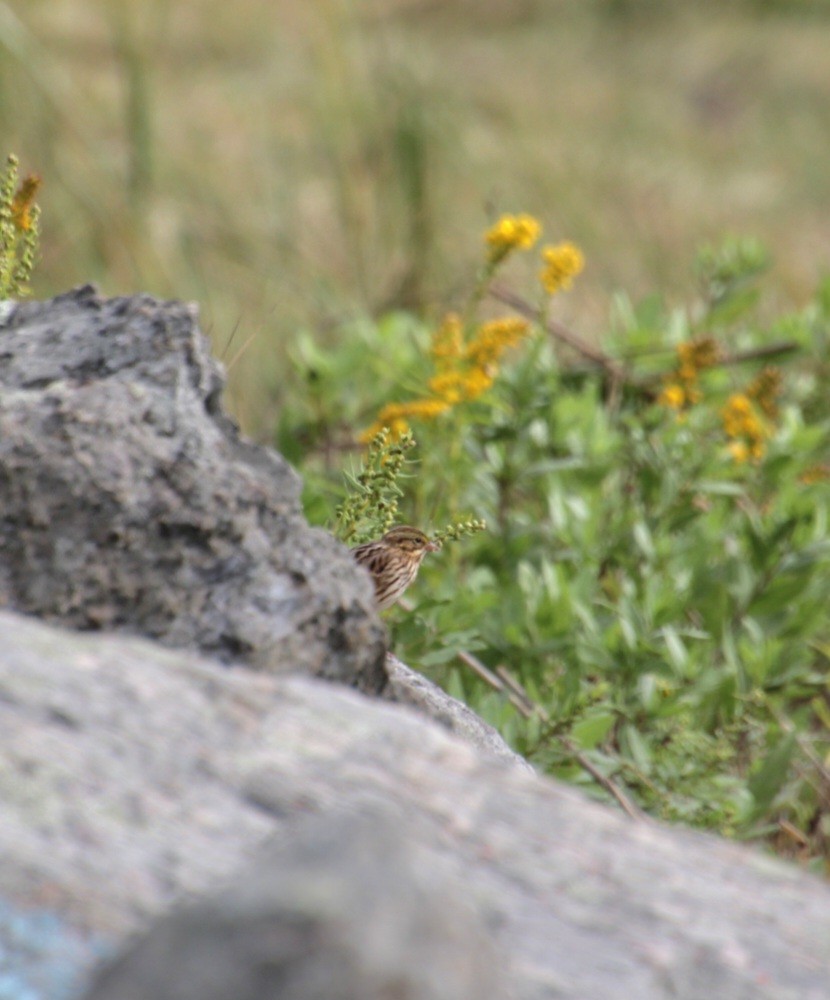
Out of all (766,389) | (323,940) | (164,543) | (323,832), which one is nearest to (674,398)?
(766,389)

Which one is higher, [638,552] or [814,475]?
[814,475]

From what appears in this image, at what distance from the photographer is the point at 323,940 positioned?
0.94 metres

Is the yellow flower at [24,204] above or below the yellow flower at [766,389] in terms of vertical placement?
below

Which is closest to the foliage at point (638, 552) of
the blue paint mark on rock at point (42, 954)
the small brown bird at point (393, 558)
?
the small brown bird at point (393, 558)

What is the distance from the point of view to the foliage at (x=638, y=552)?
2531mm

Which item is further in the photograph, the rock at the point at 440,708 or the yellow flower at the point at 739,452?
the yellow flower at the point at 739,452

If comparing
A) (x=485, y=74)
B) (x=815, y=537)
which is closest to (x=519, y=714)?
(x=815, y=537)

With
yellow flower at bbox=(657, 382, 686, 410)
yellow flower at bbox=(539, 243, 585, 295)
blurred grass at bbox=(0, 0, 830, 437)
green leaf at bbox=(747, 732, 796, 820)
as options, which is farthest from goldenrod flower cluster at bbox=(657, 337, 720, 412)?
green leaf at bbox=(747, 732, 796, 820)

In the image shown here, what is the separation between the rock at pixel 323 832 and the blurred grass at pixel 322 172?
1.04 metres

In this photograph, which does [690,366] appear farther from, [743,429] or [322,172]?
[322,172]

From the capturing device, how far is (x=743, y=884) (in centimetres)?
130

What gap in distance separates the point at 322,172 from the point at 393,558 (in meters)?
4.73

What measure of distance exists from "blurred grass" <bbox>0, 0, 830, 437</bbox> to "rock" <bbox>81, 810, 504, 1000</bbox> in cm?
136

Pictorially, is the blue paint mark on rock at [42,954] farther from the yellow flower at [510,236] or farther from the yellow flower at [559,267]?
the yellow flower at [559,267]
